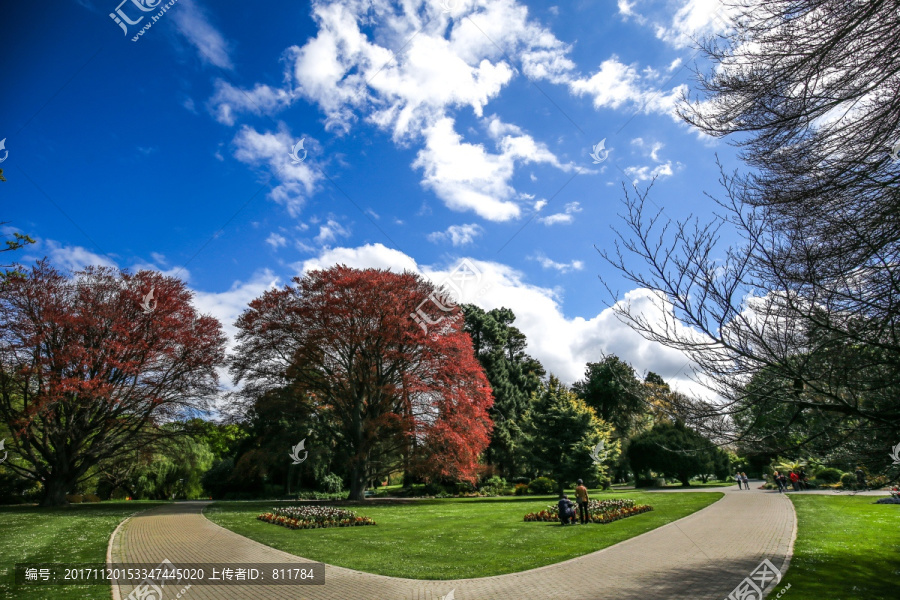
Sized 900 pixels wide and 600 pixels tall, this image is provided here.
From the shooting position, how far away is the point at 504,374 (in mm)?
40375

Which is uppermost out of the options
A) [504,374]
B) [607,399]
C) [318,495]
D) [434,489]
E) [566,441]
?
[504,374]

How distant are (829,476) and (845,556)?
84.4ft

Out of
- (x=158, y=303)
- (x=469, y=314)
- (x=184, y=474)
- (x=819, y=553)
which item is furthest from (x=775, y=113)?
(x=184, y=474)

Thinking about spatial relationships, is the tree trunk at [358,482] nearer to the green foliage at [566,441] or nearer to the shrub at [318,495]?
the shrub at [318,495]

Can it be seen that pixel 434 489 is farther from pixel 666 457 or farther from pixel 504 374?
pixel 666 457

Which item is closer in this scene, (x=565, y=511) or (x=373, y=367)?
(x=565, y=511)

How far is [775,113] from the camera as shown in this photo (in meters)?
5.87

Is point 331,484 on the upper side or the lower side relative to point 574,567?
lower

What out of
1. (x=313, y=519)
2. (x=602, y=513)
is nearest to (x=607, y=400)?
(x=602, y=513)

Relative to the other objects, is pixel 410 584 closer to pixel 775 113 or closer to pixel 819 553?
pixel 819 553

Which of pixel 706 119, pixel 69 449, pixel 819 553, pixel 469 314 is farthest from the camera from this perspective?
pixel 469 314

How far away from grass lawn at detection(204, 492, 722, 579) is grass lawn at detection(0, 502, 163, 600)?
349 centimetres

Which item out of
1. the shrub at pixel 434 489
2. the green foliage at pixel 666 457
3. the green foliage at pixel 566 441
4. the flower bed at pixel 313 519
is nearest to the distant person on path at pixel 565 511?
the flower bed at pixel 313 519

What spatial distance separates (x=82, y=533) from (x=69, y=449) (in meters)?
13.2
